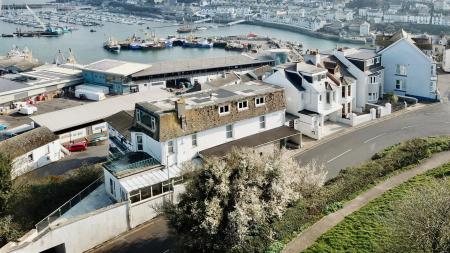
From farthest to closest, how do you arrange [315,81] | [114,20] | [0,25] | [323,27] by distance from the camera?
[114,20] < [0,25] < [323,27] < [315,81]

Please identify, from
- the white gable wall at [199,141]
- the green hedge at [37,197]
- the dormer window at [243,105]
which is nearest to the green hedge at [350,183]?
the white gable wall at [199,141]

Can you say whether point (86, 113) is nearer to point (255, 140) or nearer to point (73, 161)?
point (73, 161)

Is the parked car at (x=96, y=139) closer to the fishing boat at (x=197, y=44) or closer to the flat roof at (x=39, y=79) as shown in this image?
the flat roof at (x=39, y=79)

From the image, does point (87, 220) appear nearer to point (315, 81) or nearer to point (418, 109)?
point (315, 81)

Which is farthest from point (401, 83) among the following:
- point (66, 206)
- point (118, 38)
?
point (118, 38)

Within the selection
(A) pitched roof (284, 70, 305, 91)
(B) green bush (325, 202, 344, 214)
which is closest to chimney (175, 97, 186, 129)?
(B) green bush (325, 202, 344, 214)

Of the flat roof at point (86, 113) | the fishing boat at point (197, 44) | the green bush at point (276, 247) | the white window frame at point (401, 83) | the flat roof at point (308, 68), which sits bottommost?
A: the green bush at point (276, 247)

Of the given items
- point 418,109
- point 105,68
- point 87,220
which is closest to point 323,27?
point 105,68
